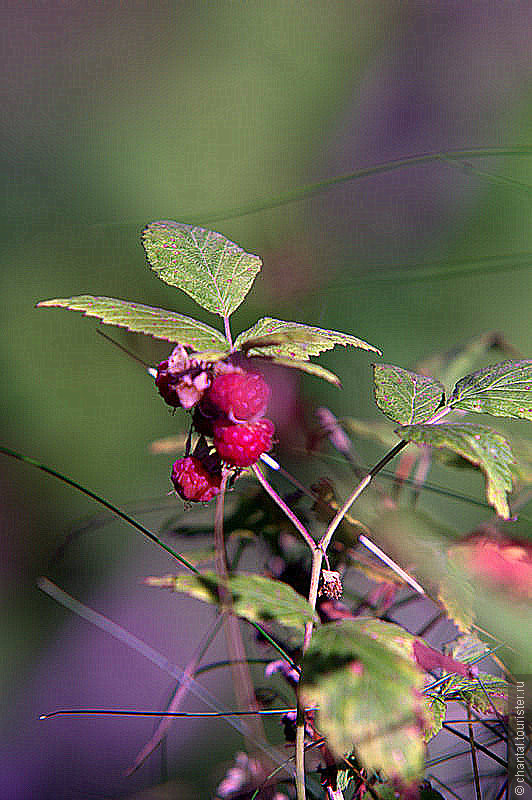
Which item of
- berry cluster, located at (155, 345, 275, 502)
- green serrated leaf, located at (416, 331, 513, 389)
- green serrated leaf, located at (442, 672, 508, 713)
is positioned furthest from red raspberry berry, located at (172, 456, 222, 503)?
green serrated leaf, located at (416, 331, 513, 389)

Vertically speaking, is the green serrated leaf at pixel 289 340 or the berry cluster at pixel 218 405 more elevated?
the green serrated leaf at pixel 289 340

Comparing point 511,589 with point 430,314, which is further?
point 430,314

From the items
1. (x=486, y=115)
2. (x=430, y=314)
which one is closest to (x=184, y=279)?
(x=430, y=314)

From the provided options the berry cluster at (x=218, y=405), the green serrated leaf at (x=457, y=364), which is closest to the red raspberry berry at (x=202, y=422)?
the berry cluster at (x=218, y=405)

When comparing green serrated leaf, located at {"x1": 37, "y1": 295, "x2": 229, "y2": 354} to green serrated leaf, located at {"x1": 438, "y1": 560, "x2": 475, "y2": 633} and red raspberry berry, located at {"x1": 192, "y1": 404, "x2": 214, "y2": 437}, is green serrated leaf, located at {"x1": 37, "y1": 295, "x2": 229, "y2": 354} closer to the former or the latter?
red raspberry berry, located at {"x1": 192, "y1": 404, "x2": 214, "y2": 437}

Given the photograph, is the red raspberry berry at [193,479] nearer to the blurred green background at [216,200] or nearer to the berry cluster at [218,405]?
the berry cluster at [218,405]

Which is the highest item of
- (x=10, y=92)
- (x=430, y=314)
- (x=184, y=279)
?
(x=10, y=92)

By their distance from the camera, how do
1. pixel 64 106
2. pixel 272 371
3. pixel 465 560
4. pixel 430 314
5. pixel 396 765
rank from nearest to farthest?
pixel 396 765 < pixel 465 560 < pixel 272 371 < pixel 430 314 < pixel 64 106

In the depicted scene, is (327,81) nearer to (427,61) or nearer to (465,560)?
(427,61)
